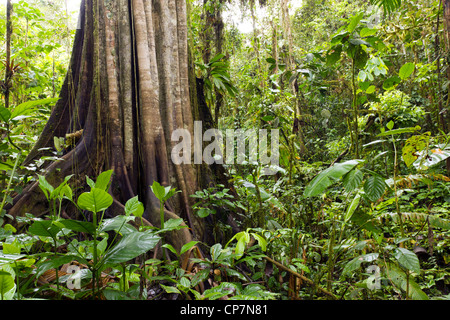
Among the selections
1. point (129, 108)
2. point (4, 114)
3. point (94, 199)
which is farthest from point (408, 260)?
point (129, 108)

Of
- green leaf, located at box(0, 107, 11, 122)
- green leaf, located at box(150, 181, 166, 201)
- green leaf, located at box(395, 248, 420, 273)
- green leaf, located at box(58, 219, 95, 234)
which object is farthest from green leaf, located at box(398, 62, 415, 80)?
green leaf, located at box(0, 107, 11, 122)

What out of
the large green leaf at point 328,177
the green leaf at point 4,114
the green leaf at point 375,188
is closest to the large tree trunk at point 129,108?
the green leaf at point 4,114

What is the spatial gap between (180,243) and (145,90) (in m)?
1.44

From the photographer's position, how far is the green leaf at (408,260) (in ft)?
3.52

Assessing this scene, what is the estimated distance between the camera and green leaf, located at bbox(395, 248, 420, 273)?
3.52ft

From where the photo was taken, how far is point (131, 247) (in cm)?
83

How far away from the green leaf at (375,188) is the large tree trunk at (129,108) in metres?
1.46

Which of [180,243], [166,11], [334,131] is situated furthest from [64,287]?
[334,131]

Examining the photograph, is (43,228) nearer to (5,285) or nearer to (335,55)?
(5,285)

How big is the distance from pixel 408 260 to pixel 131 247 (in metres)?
0.98

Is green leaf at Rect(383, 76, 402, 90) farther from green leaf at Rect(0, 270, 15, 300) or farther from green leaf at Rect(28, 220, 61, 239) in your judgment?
green leaf at Rect(0, 270, 15, 300)

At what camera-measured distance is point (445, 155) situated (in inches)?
47.0

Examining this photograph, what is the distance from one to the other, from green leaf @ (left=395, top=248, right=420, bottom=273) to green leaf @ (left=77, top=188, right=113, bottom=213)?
1043mm

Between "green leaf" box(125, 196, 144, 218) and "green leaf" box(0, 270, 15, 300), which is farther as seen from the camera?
"green leaf" box(125, 196, 144, 218)
